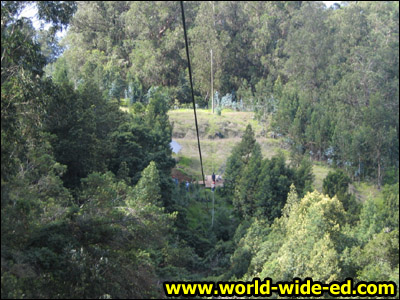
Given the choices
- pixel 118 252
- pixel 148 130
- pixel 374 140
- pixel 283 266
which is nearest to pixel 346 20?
pixel 374 140

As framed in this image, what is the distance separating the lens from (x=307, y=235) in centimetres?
1689

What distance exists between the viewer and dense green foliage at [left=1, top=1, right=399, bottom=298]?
954 cm

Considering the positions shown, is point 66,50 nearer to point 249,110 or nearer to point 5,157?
point 249,110

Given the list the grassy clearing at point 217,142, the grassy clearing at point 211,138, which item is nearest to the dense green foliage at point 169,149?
the grassy clearing at point 217,142

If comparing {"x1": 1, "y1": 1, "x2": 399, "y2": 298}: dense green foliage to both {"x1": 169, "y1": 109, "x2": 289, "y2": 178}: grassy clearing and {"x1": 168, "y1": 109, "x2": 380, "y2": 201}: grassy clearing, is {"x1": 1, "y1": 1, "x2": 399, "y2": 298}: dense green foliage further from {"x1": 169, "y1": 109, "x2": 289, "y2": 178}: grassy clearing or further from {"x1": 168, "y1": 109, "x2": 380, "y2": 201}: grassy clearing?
{"x1": 169, "y1": 109, "x2": 289, "y2": 178}: grassy clearing

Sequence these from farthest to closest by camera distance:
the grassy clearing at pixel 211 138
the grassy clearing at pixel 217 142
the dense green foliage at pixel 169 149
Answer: the grassy clearing at pixel 211 138 < the grassy clearing at pixel 217 142 < the dense green foliage at pixel 169 149

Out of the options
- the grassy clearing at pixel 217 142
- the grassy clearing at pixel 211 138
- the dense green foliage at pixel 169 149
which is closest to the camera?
the dense green foliage at pixel 169 149

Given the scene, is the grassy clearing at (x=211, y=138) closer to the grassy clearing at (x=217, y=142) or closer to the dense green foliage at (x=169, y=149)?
the grassy clearing at (x=217, y=142)

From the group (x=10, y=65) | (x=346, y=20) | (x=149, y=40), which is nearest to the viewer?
(x=10, y=65)

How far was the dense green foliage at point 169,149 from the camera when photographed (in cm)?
954

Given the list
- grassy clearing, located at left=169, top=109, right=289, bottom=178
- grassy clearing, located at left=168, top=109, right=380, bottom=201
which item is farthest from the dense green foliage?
grassy clearing, located at left=169, top=109, right=289, bottom=178

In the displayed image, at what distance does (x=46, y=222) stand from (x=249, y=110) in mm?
38808

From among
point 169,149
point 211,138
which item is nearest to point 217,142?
point 211,138

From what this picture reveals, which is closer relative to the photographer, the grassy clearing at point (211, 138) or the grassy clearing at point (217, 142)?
the grassy clearing at point (217, 142)
